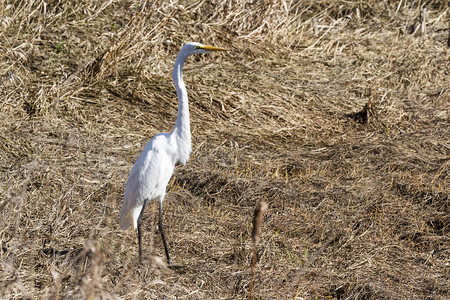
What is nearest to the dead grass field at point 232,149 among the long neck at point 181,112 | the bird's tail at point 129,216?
the bird's tail at point 129,216

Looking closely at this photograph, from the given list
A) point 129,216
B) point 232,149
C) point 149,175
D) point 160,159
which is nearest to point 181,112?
point 160,159

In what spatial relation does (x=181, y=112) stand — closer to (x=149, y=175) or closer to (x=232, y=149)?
(x=149, y=175)

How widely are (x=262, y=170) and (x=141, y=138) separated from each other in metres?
1.16

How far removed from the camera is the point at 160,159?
3674mm

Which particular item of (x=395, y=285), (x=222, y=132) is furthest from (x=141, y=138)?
(x=395, y=285)

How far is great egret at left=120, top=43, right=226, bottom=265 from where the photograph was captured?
3.65 meters

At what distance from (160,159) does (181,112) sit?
1.02 feet

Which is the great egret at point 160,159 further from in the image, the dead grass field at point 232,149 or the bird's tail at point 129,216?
the dead grass field at point 232,149

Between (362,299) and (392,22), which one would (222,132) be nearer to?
(362,299)

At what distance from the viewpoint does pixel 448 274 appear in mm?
3582

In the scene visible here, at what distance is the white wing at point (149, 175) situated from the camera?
3.65 m

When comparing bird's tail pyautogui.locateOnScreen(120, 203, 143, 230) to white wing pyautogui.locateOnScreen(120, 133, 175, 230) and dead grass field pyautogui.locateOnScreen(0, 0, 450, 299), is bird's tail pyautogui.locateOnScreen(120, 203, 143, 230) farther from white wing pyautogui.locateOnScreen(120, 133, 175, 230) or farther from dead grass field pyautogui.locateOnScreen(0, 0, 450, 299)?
dead grass field pyautogui.locateOnScreen(0, 0, 450, 299)

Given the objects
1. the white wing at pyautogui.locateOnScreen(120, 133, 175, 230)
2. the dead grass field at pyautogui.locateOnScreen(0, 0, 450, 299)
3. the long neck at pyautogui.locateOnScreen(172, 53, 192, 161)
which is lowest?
the dead grass field at pyautogui.locateOnScreen(0, 0, 450, 299)

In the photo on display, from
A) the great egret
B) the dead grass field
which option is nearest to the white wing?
the great egret
